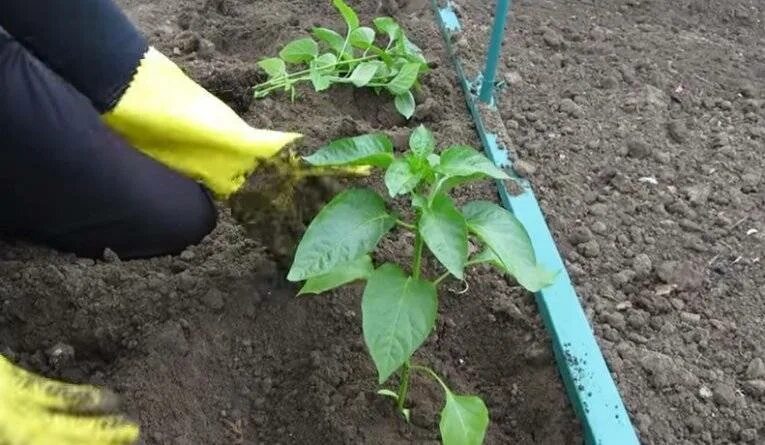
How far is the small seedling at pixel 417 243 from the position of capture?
1145 mm

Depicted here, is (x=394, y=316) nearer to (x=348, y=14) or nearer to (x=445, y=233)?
(x=445, y=233)

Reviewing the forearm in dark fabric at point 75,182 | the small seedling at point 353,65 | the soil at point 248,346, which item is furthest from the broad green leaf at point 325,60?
the forearm in dark fabric at point 75,182

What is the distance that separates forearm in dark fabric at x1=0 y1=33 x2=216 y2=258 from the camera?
1.61 m

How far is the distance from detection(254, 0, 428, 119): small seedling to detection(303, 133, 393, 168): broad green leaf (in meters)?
0.63

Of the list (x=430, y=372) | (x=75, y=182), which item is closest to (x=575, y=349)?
(x=430, y=372)

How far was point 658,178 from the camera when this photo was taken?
1877mm

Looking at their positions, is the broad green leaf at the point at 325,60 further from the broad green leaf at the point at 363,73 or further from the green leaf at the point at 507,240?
the green leaf at the point at 507,240

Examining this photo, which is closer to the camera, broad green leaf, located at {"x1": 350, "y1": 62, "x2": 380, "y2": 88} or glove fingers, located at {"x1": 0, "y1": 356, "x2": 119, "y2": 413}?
glove fingers, located at {"x1": 0, "y1": 356, "x2": 119, "y2": 413}

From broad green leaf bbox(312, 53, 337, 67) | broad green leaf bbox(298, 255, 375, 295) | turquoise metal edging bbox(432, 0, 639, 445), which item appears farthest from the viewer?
broad green leaf bbox(312, 53, 337, 67)

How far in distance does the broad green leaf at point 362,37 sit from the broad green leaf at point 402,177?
741mm

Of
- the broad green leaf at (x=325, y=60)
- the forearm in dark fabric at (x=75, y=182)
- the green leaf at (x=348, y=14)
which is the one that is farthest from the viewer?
the broad green leaf at (x=325, y=60)

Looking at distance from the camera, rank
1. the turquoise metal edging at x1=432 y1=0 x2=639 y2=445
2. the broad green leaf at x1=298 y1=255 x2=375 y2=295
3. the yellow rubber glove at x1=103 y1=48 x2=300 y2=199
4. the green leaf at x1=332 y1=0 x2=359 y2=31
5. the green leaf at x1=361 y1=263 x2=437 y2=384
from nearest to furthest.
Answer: the green leaf at x1=361 y1=263 x2=437 y2=384
the broad green leaf at x1=298 y1=255 x2=375 y2=295
the turquoise metal edging at x1=432 y1=0 x2=639 y2=445
the yellow rubber glove at x1=103 y1=48 x2=300 y2=199
the green leaf at x1=332 y1=0 x2=359 y2=31

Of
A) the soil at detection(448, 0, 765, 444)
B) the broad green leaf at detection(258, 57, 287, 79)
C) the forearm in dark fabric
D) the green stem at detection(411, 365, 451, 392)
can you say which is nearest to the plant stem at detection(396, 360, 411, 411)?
the green stem at detection(411, 365, 451, 392)

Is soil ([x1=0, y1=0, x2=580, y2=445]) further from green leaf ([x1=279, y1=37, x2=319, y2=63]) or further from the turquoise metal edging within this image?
green leaf ([x1=279, y1=37, x2=319, y2=63])
